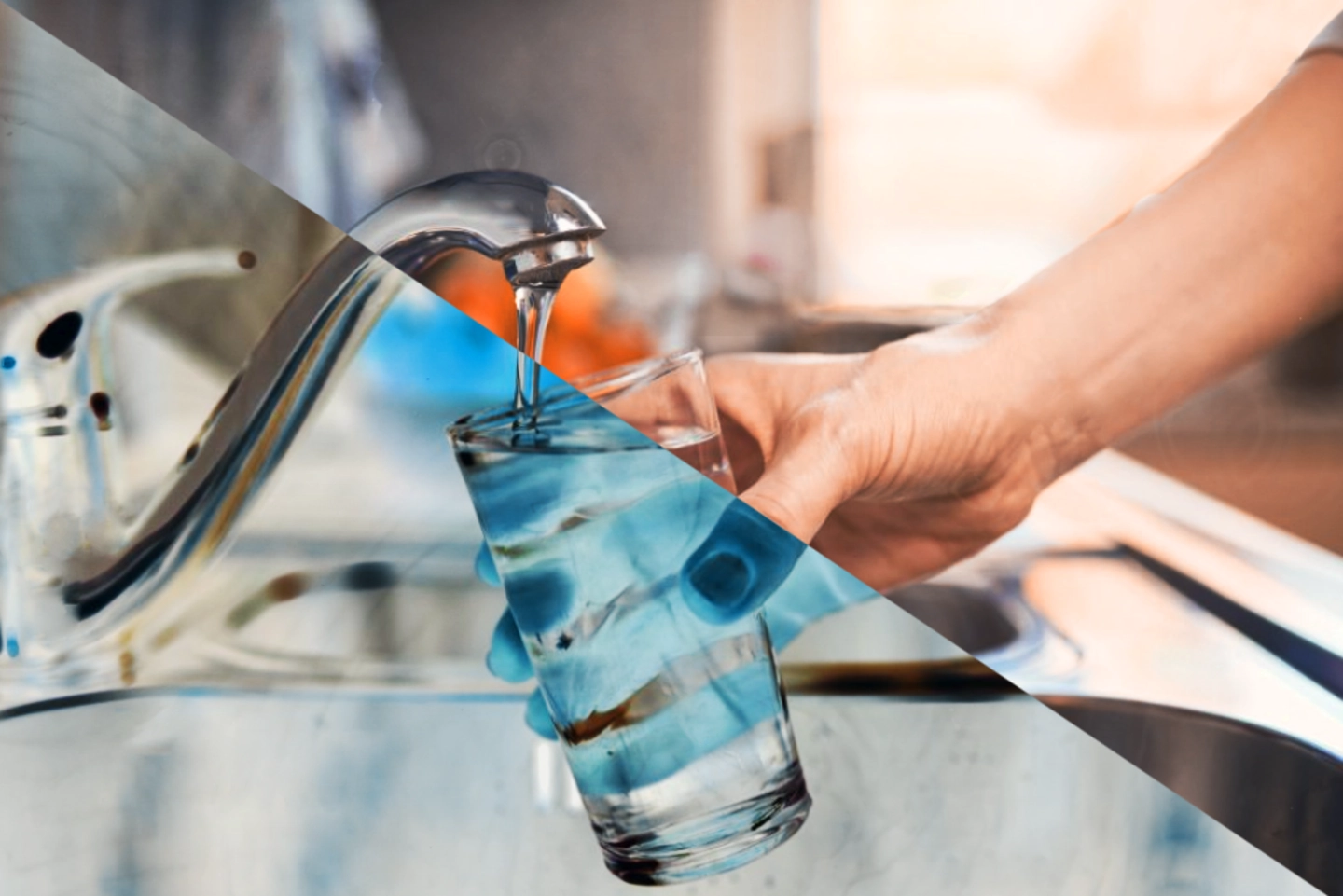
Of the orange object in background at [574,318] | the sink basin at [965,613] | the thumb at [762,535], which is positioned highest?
the orange object in background at [574,318]

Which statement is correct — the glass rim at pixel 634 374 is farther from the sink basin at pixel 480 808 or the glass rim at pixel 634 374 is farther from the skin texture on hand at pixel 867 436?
the sink basin at pixel 480 808

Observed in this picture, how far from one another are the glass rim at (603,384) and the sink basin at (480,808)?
0.53ft

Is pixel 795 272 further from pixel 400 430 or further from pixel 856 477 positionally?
pixel 400 430

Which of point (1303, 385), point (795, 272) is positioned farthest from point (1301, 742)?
point (795, 272)

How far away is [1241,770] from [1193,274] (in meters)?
0.15

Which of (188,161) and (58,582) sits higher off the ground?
(188,161)

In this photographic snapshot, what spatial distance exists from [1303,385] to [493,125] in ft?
0.79

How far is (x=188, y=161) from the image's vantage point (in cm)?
38

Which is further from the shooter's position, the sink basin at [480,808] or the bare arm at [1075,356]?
the sink basin at [480,808]

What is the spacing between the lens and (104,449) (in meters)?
0.39

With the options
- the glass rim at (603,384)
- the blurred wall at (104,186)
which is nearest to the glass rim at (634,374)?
the glass rim at (603,384)

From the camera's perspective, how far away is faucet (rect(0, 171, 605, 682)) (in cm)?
35

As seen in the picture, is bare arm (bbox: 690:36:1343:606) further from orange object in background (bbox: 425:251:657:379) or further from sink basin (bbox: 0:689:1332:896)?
sink basin (bbox: 0:689:1332:896)

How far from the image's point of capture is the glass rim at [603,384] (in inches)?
11.5
